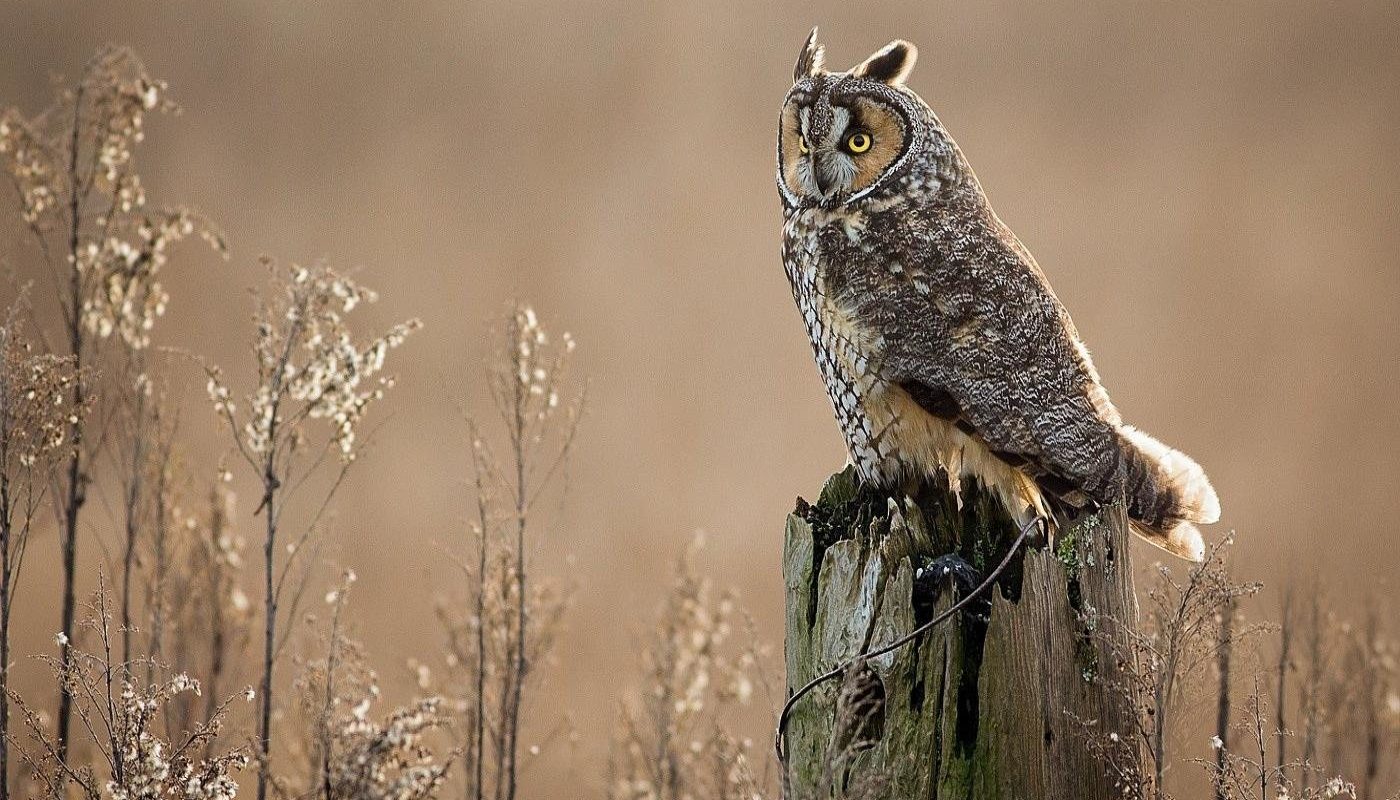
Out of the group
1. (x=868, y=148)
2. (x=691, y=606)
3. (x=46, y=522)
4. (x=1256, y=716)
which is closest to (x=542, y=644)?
(x=691, y=606)

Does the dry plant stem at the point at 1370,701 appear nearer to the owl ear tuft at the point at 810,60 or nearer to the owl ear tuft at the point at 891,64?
the owl ear tuft at the point at 891,64

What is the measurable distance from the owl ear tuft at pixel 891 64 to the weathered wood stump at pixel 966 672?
0.99m

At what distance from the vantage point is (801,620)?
1.97m

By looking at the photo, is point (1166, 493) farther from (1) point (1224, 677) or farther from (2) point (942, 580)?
(1) point (1224, 677)

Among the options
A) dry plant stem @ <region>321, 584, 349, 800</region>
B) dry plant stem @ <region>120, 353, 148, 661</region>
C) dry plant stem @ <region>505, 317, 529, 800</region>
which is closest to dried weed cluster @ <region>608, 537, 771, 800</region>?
dry plant stem @ <region>505, 317, 529, 800</region>

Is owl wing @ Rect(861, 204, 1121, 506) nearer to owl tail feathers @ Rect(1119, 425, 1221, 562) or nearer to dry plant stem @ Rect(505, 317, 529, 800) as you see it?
owl tail feathers @ Rect(1119, 425, 1221, 562)

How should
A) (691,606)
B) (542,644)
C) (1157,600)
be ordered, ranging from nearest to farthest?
(1157,600) → (542,644) → (691,606)

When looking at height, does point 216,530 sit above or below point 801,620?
above

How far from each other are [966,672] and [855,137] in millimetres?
1079

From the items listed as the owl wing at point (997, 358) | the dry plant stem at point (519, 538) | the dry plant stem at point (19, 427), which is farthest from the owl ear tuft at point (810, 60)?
the dry plant stem at point (19, 427)

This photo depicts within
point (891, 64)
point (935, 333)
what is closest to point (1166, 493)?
point (935, 333)

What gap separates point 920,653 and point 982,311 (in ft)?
2.24

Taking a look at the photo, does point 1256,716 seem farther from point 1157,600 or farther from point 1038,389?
point 1038,389

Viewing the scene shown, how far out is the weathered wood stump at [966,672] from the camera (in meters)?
1.75
